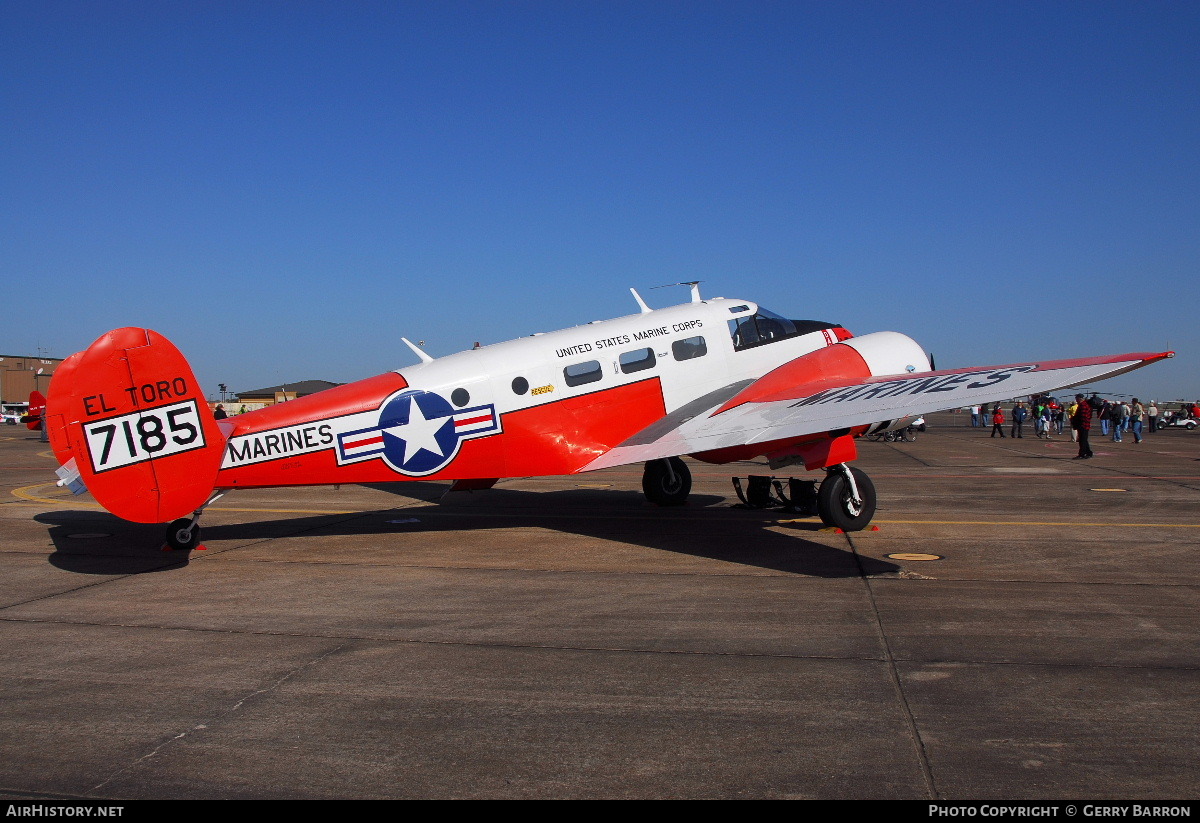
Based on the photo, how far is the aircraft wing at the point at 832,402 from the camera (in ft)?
31.7

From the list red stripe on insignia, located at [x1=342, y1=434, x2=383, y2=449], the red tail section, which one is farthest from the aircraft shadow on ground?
red stripe on insignia, located at [x1=342, y1=434, x2=383, y2=449]

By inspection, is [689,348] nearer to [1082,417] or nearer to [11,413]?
[1082,417]

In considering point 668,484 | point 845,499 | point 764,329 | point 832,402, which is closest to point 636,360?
point 764,329

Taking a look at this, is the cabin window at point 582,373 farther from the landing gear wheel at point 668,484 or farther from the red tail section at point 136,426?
the red tail section at point 136,426

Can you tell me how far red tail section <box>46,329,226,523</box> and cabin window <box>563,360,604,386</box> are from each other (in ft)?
17.3

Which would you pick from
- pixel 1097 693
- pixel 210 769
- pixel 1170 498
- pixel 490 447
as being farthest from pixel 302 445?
pixel 1170 498

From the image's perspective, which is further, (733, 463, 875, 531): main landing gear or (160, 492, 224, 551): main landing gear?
(733, 463, 875, 531): main landing gear

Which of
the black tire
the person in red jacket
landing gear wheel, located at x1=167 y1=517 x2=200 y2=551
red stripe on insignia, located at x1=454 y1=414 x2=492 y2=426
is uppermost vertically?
red stripe on insignia, located at x1=454 y1=414 x2=492 y2=426

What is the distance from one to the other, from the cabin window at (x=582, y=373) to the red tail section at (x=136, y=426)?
528 centimetres

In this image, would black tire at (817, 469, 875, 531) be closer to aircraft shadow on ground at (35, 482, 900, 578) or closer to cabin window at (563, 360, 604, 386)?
aircraft shadow on ground at (35, 482, 900, 578)

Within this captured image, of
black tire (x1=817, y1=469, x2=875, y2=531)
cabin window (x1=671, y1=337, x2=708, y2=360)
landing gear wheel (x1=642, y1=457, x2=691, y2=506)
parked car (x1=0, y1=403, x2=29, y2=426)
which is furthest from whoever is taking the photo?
parked car (x1=0, y1=403, x2=29, y2=426)

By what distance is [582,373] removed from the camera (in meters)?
13.5

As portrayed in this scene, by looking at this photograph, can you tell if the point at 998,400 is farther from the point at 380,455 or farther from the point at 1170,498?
the point at 1170,498

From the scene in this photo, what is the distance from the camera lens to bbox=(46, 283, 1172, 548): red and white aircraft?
392 inches
